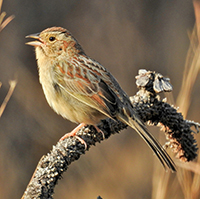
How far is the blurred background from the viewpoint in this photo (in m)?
4.28

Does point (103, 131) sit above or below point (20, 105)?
below

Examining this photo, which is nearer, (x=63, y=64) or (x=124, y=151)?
(x=63, y=64)

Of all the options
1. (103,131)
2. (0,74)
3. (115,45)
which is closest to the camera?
(103,131)

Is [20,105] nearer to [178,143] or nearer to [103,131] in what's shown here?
[103,131]

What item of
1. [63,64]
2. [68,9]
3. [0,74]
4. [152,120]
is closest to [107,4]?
[68,9]

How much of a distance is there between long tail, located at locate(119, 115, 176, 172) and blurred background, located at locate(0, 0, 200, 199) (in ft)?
5.80

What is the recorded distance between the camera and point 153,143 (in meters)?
2.18

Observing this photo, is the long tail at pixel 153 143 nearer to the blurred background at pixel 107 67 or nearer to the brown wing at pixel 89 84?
the brown wing at pixel 89 84

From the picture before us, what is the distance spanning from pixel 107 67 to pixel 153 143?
2764 mm

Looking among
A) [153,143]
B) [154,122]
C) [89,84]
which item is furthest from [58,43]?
[153,143]

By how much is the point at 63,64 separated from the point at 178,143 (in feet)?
3.38

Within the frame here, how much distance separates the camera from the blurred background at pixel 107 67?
428 cm

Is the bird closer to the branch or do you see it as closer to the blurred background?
the branch

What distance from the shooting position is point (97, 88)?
251 centimetres
